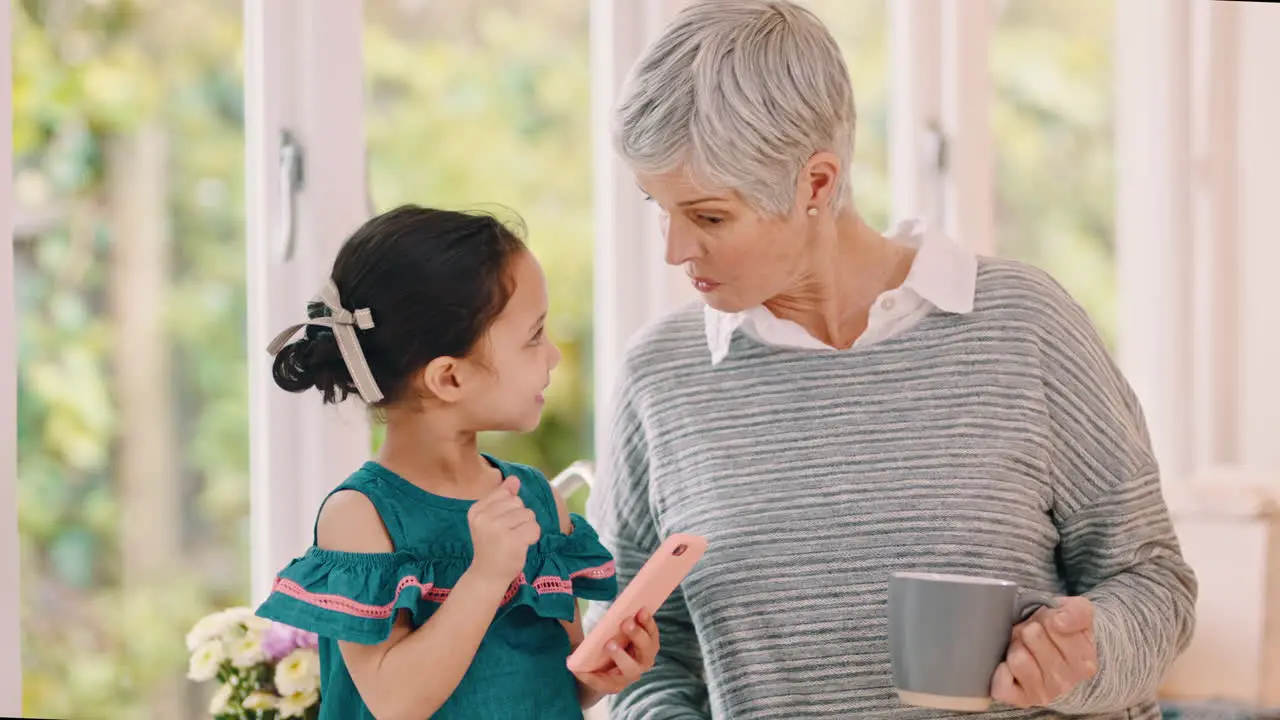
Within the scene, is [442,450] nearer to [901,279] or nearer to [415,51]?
[901,279]

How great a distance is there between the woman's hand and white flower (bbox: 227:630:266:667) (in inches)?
31.9

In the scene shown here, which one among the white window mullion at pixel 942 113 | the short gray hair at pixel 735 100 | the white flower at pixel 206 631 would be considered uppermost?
the white window mullion at pixel 942 113

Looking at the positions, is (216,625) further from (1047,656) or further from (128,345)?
(1047,656)

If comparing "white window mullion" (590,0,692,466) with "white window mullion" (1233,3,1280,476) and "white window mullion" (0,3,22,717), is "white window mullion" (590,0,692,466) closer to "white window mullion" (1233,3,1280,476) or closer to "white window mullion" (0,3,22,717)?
"white window mullion" (0,3,22,717)

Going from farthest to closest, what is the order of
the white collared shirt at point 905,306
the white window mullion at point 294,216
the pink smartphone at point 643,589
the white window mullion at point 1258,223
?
the white window mullion at point 1258,223
the white window mullion at point 294,216
the white collared shirt at point 905,306
the pink smartphone at point 643,589

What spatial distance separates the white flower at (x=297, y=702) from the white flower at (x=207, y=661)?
0.09m

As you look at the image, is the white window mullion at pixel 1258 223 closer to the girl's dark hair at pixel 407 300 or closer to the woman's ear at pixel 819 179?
the woman's ear at pixel 819 179

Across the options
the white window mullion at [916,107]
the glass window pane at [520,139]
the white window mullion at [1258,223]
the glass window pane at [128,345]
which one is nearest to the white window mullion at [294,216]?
the glass window pane at [128,345]

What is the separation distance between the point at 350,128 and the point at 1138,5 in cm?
236

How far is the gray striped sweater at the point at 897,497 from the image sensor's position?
1589 millimetres

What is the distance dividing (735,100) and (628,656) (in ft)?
1.75

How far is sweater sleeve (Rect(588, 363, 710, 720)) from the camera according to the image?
1.68 m

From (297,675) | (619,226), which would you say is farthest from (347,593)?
(619,226)

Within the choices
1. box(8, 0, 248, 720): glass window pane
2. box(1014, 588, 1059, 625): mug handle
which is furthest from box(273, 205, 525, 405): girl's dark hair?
box(8, 0, 248, 720): glass window pane
